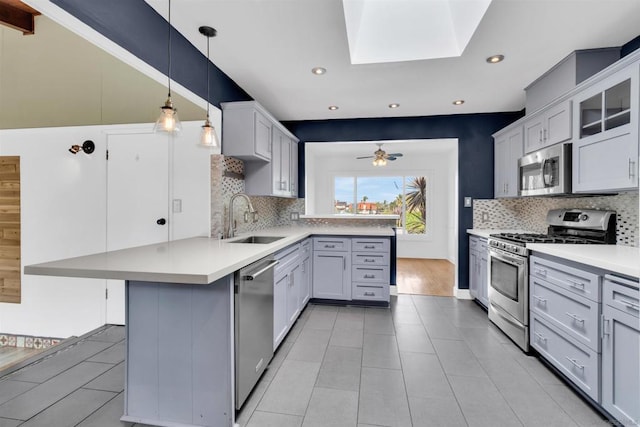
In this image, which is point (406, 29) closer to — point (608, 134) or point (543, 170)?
point (608, 134)

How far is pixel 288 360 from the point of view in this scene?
2.29 meters

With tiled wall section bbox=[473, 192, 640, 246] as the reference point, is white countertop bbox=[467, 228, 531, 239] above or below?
below

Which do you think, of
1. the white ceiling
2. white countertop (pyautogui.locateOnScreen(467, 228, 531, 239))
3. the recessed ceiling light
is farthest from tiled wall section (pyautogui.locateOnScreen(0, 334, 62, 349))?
the recessed ceiling light

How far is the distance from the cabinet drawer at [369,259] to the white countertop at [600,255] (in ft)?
4.91

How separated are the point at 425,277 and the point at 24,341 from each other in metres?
5.16

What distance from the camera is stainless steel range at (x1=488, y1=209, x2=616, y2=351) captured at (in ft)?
7.96

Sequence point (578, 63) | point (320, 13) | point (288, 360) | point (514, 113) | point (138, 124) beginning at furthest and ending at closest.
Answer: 1. point (514, 113)
2. point (138, 124)
3. point (578, 63)
4. point (288, 360)
5. point (320, 13)

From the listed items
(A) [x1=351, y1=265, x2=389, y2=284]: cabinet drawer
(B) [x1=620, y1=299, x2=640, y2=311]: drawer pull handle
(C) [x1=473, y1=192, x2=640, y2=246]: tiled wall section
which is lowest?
(A) [x1=351, y1=265, x2=389, y2=284]: cabinet drawer

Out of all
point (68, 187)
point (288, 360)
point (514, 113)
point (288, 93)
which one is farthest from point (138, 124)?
point (514, 113)

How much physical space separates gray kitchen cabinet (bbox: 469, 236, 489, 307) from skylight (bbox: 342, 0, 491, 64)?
217 centimetres

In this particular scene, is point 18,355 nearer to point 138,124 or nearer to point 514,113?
point 138,124

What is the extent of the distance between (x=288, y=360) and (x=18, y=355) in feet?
7.60

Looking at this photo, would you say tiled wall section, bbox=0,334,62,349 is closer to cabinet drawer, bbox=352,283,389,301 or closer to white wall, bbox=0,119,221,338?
white wall, bbox=0,119,221,338

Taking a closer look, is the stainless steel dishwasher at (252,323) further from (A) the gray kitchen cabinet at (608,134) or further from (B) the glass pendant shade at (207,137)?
(A) the gray kitchen cabinet at (608,134)
